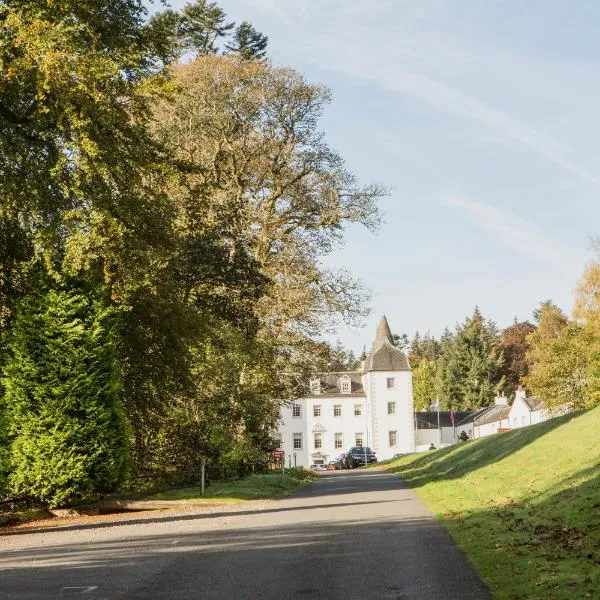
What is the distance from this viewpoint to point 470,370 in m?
120

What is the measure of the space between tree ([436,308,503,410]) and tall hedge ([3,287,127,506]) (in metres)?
98.3

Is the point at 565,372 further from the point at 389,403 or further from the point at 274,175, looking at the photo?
the point at 389,403

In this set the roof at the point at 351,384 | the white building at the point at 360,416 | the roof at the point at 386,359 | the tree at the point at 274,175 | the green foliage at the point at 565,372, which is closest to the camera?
the tree at the point at 274,175

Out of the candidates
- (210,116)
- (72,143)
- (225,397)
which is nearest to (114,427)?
(72,143)

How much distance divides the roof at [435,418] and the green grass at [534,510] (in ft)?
253

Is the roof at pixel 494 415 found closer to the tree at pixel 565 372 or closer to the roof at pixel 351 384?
the roof at pixel 351 384

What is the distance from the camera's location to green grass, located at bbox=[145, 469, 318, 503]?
92.8 feet

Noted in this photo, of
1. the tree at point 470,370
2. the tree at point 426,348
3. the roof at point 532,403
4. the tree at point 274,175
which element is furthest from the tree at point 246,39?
the tree at point 426,348

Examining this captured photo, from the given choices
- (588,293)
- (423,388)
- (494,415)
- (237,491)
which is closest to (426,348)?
(423,388)

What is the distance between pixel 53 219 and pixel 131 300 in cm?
463

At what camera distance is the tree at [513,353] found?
120312mm

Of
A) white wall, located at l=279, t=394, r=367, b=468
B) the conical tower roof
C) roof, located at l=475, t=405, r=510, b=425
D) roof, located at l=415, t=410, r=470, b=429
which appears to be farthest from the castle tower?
roof, located at l=475, t=405, r=510, b=425

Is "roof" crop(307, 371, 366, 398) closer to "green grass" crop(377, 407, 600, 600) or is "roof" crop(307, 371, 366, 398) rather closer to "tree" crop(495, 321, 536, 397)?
"tree" crop(495, 321, 536, 397)

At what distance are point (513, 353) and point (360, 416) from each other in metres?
22.6
